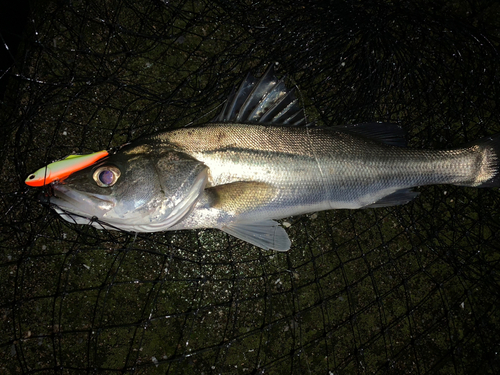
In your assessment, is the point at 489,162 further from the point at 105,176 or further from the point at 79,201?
the point at 79,201

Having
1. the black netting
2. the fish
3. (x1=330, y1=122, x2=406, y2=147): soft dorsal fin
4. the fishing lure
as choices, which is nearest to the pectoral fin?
the fish

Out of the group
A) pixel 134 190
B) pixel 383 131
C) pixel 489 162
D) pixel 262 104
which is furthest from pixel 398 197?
pixel 134 190

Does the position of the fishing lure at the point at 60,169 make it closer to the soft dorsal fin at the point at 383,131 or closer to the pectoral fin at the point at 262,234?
the pectoral fin at the point at 262,234

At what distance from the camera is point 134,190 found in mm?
1966

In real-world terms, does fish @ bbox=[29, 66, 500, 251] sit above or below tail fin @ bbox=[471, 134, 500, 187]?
below

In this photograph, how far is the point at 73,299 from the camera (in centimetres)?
246

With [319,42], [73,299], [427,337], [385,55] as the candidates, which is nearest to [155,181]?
[73,299]

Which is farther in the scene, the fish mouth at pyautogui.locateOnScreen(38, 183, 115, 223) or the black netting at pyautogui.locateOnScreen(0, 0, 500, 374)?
the black netting at pyautogui.locateOnScreen(0, 0, 500, 374)

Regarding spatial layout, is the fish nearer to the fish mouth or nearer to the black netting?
the fish mouth

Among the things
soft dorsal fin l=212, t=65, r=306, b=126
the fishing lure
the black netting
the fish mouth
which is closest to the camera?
the fish mouth

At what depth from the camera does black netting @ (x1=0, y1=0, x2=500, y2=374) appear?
244 cm

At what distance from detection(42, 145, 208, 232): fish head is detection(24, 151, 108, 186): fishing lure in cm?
18

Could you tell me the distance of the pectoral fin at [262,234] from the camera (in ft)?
7.25

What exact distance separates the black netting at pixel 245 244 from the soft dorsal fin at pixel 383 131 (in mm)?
226
